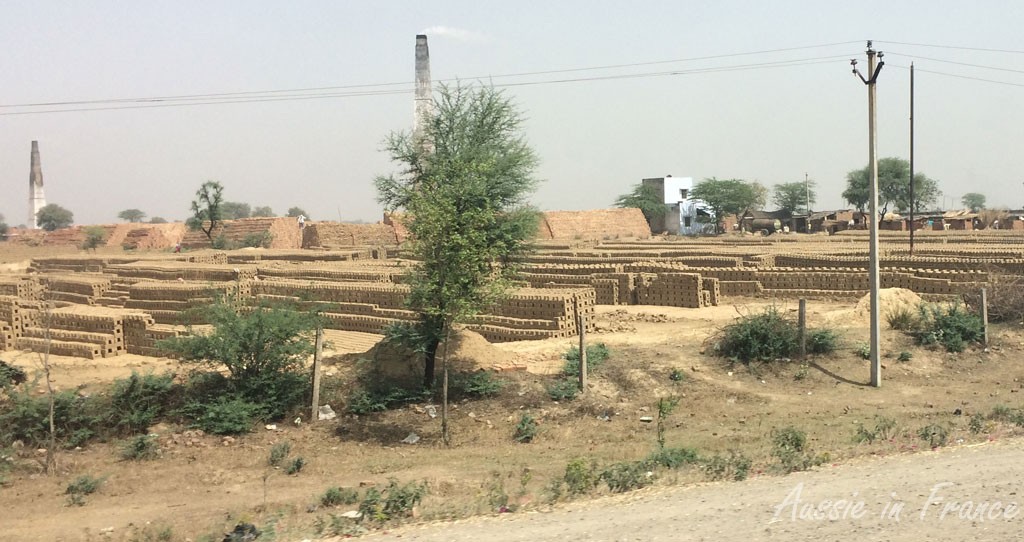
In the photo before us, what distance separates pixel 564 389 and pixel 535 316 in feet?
15.5

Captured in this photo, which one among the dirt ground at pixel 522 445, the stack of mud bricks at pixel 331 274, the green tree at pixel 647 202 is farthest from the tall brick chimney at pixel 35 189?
the dirt ground at pixel 522 445

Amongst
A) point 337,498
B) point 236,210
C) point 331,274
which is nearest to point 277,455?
point 337,498

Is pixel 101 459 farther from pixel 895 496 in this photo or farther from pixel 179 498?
pixel 895 496

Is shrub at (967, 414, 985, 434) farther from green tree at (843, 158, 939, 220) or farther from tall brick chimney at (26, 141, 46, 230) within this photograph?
tall brick chimney at (26, 141, 46, 230)

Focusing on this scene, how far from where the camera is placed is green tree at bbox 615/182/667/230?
68125 millimetres

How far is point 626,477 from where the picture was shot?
8.05 m

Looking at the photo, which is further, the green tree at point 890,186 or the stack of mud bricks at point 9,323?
the green tree at point 890,186

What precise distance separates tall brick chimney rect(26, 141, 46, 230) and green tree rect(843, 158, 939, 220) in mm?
83742

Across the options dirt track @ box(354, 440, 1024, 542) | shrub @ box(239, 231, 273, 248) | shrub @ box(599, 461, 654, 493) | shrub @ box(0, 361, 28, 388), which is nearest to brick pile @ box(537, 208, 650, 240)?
shrub @ box(239, 231, 273, 248)

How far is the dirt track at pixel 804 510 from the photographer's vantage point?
6129mm

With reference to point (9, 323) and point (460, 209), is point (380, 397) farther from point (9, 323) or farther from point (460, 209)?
point (9, 323)

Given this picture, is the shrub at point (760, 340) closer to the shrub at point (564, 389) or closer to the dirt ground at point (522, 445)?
the dirt ground at point (522, 445)

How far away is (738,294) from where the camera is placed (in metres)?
22.8

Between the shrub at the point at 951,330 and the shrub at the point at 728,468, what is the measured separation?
7.91 m
